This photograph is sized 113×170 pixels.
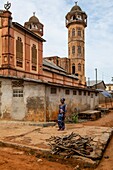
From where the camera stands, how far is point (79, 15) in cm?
4872

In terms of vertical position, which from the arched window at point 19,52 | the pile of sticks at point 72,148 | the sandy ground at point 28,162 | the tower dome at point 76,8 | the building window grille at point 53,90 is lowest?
the sandy ground at point 28,162

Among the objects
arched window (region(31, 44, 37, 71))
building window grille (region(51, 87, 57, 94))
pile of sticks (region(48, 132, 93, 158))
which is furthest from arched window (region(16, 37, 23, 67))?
pile of sticks (region(48, 132, 93, 158))

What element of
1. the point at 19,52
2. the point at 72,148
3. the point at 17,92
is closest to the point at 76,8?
the point at 19,52

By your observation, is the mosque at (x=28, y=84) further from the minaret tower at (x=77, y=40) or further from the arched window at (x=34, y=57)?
the minaret tower at (x=77, y=40)

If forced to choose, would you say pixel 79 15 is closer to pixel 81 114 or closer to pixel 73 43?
pixel 73 43

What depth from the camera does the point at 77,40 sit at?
1977 inches

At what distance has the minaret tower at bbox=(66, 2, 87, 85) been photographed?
49094 mm

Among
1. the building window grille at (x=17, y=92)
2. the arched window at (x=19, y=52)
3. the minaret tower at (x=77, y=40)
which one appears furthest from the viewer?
the minaret tower at (x=77, y=40)

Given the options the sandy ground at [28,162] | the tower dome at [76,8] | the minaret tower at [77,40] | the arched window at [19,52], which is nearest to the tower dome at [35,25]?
the minaret tower at [77,40]

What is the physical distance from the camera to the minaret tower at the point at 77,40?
4909 centimetres

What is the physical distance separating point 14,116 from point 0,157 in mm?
7133

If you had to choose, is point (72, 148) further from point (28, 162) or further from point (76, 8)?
point (76, 8)

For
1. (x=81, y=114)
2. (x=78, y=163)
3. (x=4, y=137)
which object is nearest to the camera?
(x=78, y=163)

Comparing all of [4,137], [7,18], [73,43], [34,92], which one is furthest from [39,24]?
[4,137]
